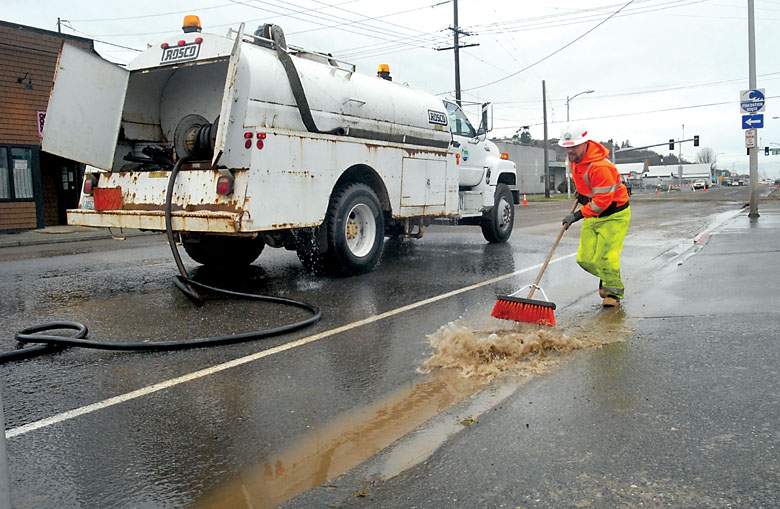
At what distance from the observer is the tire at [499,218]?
11.6 m

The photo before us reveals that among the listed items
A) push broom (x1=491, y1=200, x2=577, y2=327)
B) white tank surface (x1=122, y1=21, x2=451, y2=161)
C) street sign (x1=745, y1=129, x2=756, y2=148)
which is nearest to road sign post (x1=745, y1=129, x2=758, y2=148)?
street sign (x1=745, y1=129, x2=756, y2=148)

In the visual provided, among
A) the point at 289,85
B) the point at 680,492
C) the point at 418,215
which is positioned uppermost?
the point at 289,85

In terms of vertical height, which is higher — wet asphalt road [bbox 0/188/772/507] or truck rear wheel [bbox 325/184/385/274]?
truck rear wheel [bbox 325/184/385/274]

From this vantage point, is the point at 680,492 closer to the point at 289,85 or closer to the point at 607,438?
the point at 607,438

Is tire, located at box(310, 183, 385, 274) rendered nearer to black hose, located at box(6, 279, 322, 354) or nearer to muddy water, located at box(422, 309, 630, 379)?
black hose, located at box(6, 279, 322, 354)

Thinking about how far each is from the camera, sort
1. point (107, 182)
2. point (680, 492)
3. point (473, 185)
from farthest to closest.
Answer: point (473, 185) < point (107, 182) < point (680, 492)

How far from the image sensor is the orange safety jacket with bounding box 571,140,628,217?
607 centimetres

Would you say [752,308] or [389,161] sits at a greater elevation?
[389,161]

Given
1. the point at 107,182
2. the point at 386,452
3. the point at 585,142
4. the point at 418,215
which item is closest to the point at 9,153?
the point at 107,182

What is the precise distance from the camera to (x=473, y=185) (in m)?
11.2

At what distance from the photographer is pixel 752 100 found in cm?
1730

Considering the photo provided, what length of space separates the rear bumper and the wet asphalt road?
2.40 feet

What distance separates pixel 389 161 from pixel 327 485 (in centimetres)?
603


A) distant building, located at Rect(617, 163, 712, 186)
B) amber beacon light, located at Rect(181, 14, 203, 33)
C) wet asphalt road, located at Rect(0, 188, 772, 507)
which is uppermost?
distant building, located at Rect(617, 163, 712, 186)
